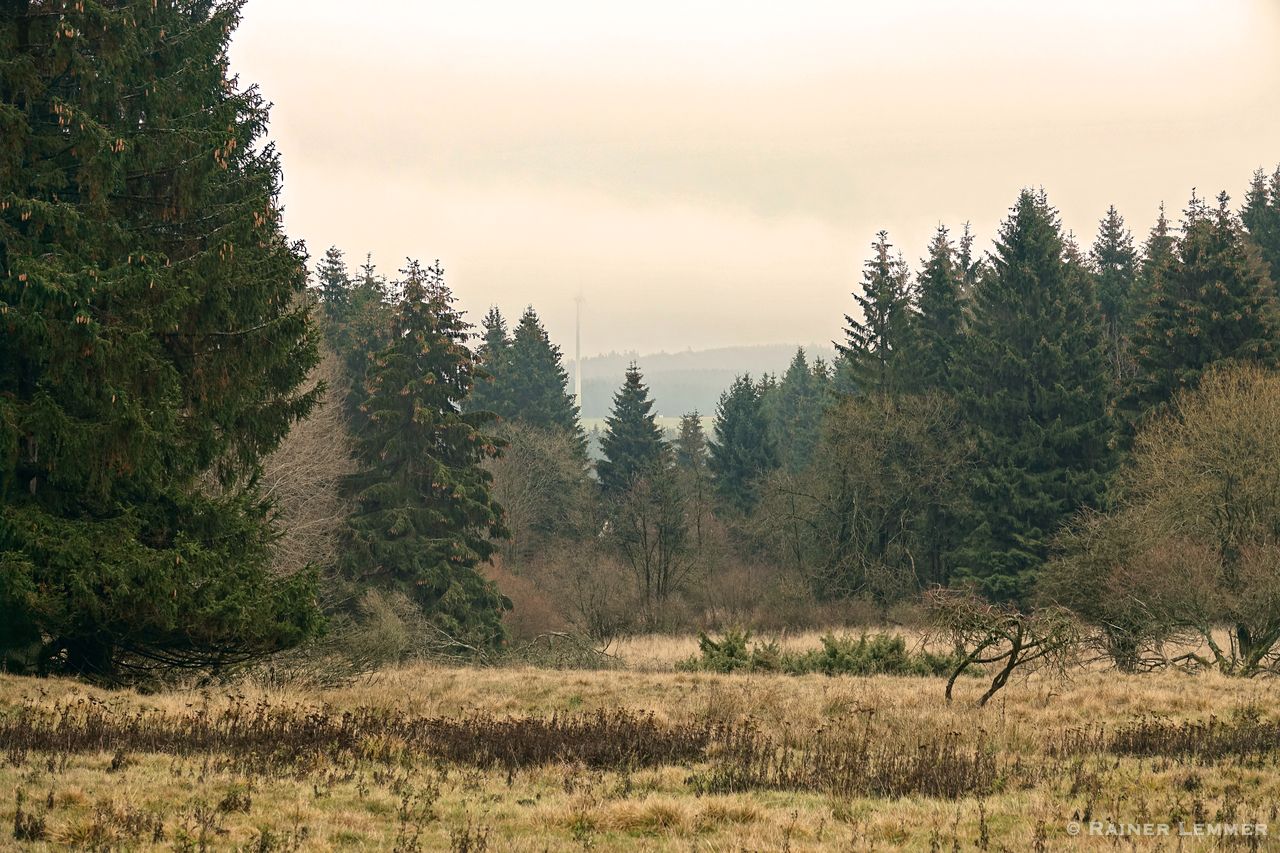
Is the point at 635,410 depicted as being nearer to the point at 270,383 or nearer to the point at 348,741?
the point at 270,383

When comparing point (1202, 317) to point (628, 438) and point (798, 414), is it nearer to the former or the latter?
point (628, 438)

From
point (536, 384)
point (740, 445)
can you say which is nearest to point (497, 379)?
point (536, 384)

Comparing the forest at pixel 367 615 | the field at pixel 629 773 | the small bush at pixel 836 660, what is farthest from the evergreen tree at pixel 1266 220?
the field at pixel 629 773

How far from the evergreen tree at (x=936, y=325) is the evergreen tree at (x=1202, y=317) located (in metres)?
8.61

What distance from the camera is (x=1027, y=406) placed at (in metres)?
41.9

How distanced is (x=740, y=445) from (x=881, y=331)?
19746 millimetres

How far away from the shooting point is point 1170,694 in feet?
51.1

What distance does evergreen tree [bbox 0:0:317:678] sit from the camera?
12141 millimetres

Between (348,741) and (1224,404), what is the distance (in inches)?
1094

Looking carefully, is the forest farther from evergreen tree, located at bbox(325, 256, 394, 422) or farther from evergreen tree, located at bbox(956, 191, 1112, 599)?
evergreen tree, located at bbox(325, 256, 394, 422)

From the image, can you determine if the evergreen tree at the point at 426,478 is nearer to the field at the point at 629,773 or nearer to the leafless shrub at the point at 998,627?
the field at the point at 629,773

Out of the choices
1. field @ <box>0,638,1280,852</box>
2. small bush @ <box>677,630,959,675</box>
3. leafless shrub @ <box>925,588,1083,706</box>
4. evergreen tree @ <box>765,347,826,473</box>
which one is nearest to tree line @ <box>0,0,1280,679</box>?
evergreen tree @ <box>765,347,826,473</box>

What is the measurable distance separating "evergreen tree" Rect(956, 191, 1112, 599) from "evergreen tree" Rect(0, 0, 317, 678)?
31.1 meters

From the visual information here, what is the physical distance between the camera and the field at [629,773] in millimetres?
7531
